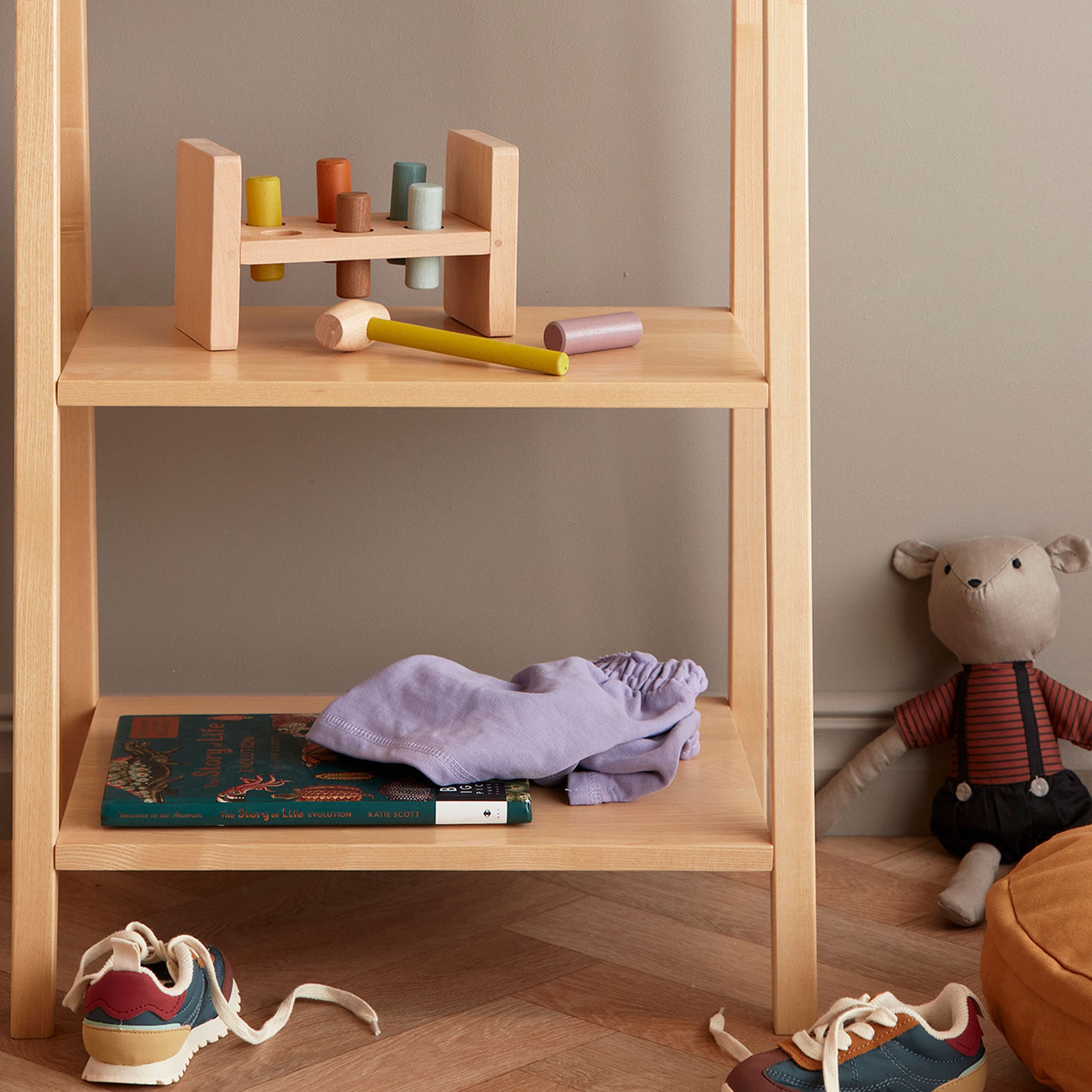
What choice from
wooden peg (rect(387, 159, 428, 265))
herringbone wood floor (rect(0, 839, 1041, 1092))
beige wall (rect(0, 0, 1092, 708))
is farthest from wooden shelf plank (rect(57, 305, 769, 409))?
herringbone wood floor (rect(0, 839, 1041, 1092))

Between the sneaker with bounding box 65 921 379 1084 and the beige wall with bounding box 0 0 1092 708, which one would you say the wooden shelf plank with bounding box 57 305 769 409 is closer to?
the beige wall with bounding box 0 0 1092 708

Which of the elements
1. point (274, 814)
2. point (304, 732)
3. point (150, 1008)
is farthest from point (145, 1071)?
point (304, 732)

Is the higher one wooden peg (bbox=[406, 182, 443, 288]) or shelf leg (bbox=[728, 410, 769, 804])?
wooden peg (bbox=[406, 182, 443, 288])

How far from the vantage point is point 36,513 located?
102 cm

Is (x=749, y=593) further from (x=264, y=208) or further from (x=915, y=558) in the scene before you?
(x=264, y=208)

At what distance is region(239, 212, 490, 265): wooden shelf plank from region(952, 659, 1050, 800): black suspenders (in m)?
0.68

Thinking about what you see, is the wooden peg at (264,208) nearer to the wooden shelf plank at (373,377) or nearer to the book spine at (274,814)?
the wooden shelf plank at (373,377)

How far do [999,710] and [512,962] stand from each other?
55 cm

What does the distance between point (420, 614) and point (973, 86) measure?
0.76 meters

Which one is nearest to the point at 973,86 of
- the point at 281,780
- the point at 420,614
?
the point at 420,614

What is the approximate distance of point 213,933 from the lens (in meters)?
1.25

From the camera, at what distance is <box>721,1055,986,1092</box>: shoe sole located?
3.18 ft

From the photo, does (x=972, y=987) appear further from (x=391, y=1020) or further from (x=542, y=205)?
(x=542, y=205)

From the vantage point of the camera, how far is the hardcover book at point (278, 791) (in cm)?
108
